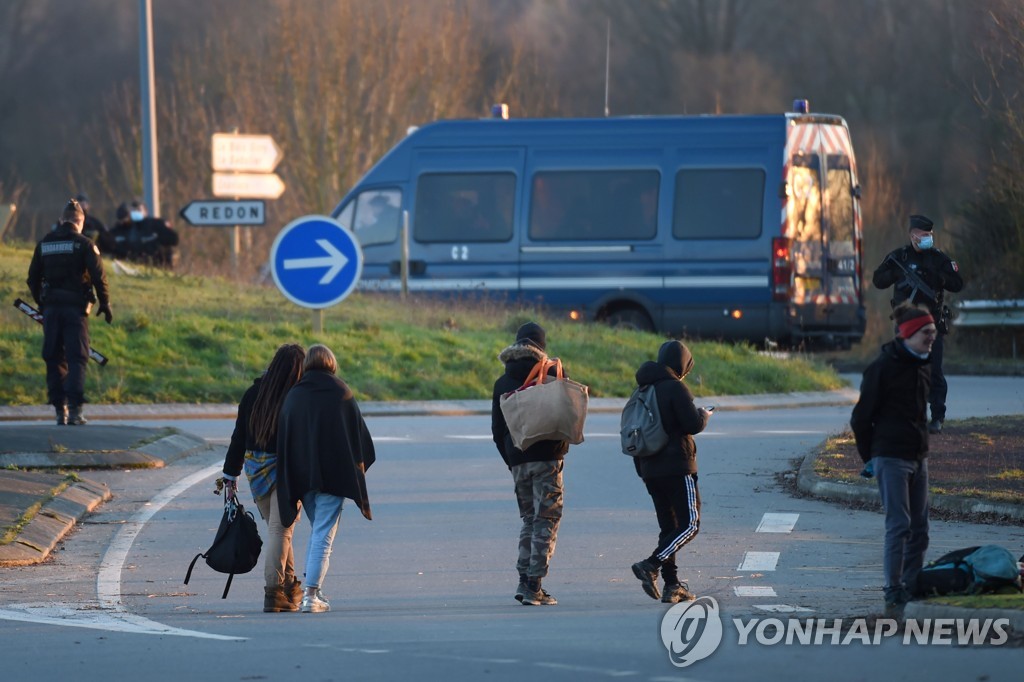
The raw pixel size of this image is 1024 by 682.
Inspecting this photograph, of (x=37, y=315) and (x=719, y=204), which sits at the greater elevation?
(x=719, y=204)

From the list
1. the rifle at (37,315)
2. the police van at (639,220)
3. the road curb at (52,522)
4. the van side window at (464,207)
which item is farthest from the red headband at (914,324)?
the van side window at (464,207)

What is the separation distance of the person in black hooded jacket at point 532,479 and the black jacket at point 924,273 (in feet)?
18.2

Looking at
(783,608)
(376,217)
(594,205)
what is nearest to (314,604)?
(783,608)

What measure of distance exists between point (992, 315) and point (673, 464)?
1891 cm

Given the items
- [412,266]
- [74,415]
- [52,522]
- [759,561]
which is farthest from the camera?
[412,266]

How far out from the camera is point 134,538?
37.4ft

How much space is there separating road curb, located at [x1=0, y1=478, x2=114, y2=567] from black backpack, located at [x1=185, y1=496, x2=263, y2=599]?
70.2 inches

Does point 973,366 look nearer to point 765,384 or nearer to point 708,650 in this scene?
point 765,384

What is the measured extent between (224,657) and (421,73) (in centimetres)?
3762

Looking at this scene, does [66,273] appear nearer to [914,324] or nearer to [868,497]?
→ [868,497]

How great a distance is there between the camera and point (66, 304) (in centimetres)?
1616

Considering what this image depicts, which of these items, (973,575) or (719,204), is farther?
(719,204)

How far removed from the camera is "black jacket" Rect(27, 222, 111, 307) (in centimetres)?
1616

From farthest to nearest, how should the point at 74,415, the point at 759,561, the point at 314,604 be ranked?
the point at 74,415, the point at 759,561, the point at 314,604
